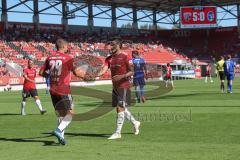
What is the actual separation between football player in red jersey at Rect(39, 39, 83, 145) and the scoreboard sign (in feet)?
195

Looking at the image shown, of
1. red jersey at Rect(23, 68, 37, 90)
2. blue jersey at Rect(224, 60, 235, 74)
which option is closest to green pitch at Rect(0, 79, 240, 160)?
red jersey at Rect(23, 68, 37, 90)

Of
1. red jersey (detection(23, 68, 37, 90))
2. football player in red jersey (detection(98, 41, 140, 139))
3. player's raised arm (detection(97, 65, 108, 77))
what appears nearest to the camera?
football player in red jersey (detection(98, 41, 140, 139))

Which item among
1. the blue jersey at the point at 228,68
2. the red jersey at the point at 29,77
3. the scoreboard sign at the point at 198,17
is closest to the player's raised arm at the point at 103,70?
the red jersey at the point at 29,77

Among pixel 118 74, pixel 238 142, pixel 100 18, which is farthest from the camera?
pixel 100 18

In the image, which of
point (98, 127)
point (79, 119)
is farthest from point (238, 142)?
point (79, 119)

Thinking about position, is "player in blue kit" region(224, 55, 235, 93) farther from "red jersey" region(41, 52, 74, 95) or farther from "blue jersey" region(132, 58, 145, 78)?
"red jersey" region(41, 52, 74, 95)

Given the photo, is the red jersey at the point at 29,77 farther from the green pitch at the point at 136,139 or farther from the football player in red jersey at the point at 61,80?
the football player in red jersey at the point at 61,80

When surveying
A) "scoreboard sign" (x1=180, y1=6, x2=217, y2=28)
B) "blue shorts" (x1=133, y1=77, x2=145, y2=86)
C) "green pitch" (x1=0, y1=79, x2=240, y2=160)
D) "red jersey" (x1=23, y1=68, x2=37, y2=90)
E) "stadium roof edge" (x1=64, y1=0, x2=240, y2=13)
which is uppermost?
"stadium roof edge" (x1=64, y1=0, x2=240, y2=13)

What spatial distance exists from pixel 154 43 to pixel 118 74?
236 ft

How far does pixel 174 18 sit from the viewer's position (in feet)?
280

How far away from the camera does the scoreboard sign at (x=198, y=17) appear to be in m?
69.4

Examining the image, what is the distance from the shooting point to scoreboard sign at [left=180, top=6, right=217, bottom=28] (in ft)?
228

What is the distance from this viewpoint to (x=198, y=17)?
6994 centimetres

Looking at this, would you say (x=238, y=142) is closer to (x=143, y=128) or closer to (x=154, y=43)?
(x=143, y=128)
